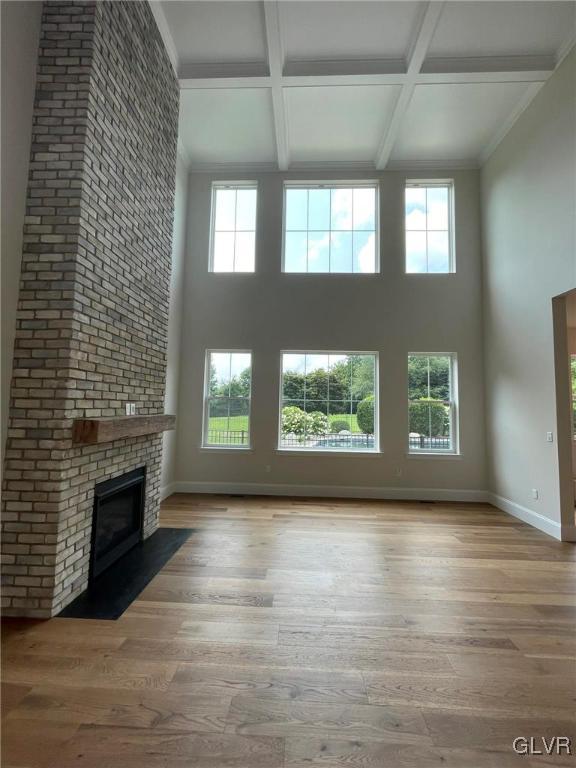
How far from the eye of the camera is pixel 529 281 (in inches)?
173

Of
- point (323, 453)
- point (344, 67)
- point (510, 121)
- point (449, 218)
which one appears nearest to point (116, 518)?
point (323, 453)

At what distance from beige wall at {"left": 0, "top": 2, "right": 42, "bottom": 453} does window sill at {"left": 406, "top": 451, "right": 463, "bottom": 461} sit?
4896 millimetres

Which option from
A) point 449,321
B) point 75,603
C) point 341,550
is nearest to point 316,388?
point 449,321

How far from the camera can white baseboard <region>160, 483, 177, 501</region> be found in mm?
5059

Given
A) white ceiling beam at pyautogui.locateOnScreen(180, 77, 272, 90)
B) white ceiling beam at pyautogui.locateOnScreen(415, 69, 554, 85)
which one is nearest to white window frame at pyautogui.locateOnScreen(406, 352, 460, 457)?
white ceiling beam at pyautogui.locateOnScreen(415, 69, 554, 85)

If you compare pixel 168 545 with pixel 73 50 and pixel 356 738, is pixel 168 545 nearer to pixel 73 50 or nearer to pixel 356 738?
pixel 356 738

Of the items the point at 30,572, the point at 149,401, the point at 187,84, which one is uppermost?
the point at 187,84

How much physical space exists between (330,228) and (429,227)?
157 centimetres

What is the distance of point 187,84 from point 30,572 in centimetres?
513

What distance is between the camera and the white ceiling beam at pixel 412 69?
350cm

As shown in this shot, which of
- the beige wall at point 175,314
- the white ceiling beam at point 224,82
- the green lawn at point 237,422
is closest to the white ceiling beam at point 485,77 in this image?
the white ceiling beam at point 224,82

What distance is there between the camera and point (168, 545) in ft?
11.2

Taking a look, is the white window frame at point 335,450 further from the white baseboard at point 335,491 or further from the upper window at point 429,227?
the upper window at point 429,227

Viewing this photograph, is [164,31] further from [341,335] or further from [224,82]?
[341,335]
